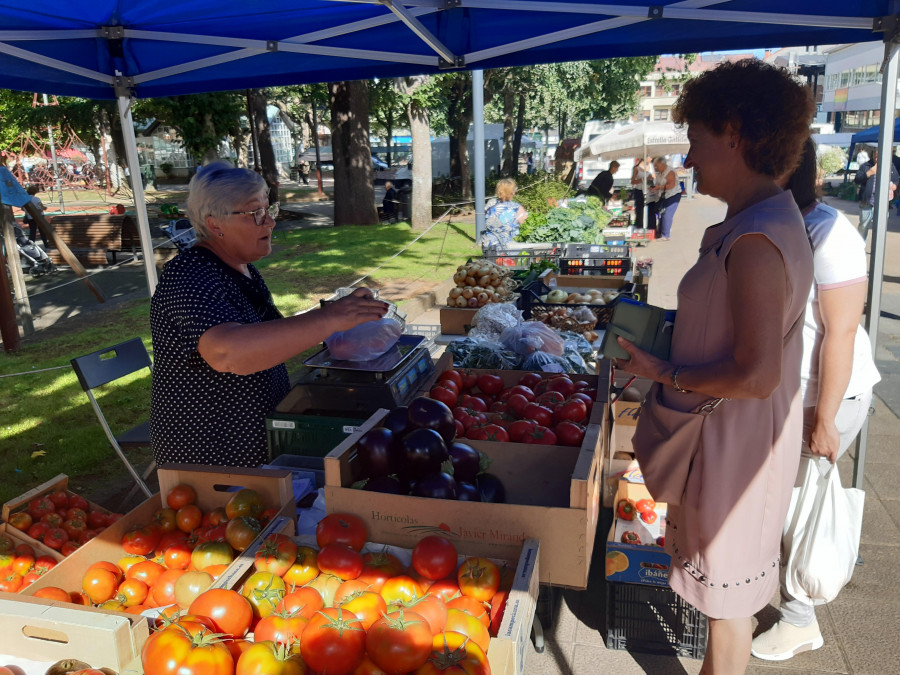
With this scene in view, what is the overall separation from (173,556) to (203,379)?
653mm

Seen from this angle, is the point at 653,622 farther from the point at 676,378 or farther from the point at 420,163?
the point at 420,163

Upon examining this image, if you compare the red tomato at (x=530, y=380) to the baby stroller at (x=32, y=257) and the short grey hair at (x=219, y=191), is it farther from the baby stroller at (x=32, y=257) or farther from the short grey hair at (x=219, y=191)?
the baby stroller at (x=32, y=257)

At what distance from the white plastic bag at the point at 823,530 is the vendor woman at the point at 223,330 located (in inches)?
68.2

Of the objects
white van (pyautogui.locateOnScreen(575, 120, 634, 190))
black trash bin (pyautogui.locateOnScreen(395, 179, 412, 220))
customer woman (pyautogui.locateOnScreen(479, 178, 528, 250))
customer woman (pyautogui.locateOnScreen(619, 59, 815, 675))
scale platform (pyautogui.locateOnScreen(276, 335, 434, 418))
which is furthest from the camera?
white van (pyautogui.locateOnScreen(575, 120, 634, 190))

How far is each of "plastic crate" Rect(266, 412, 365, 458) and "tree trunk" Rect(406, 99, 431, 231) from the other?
46.3 feet

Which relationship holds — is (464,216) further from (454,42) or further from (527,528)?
(527,528)

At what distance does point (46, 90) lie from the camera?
12.8 feet

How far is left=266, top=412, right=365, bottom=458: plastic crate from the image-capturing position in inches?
104

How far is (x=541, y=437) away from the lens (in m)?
2.42

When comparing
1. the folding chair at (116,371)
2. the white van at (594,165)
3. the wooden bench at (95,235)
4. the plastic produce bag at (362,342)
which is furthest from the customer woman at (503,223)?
the white van at (594,165)

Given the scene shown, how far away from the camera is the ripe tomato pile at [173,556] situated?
1.92m

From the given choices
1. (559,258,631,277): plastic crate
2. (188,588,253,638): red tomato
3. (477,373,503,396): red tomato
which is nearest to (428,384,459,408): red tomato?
(477,373,503,396): red tomato

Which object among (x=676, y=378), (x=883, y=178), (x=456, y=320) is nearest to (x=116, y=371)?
(x=456, y=320)

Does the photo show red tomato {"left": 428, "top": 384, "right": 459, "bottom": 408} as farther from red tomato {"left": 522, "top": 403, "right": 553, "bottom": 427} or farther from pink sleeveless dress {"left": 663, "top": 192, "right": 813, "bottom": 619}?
pink sleeveless dress {"left": 663, "top": 192, "right": 813, "bottom": 619}
